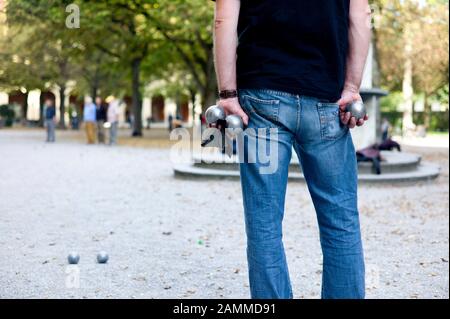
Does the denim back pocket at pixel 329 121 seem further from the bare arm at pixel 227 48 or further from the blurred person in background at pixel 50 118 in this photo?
the blurred person in background at pixel 50 118

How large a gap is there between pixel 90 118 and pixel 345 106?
26021mm

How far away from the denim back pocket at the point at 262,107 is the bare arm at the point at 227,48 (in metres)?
0.04

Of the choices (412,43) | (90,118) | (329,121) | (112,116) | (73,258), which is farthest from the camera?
(412,43)

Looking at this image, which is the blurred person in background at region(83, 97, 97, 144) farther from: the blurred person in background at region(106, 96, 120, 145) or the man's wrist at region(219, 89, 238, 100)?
the man's wrist at region(219, 89, 238, 100)

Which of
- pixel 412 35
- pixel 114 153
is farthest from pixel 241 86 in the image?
pixel 412 35

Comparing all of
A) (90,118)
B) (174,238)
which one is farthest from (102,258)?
(90,118)

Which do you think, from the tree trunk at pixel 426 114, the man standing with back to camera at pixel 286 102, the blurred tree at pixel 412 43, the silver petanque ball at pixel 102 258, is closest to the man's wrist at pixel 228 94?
the man standing with back to camera at pixel 286 102

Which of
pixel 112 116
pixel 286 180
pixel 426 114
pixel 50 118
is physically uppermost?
pixel 286 180

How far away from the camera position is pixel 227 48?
2898 millimetres

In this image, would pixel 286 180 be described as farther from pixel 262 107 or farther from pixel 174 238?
pixel 174 238

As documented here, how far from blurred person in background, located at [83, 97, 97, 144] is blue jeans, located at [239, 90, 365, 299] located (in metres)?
25.4

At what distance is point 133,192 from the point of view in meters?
11.8

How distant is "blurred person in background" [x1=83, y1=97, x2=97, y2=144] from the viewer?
27795mm

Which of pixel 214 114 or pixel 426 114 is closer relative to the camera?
pixel 214 114
